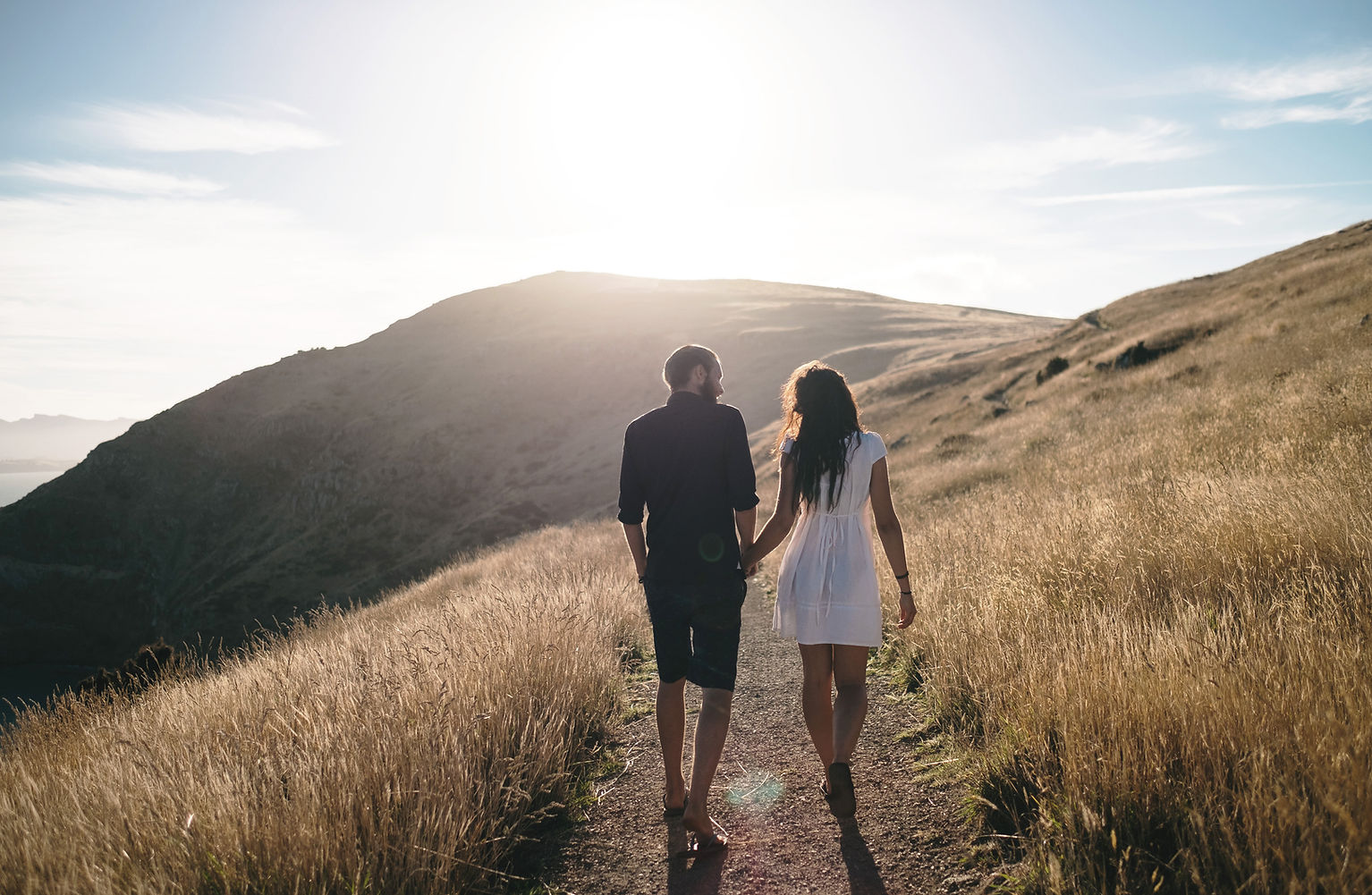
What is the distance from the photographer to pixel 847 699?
3.59 metres

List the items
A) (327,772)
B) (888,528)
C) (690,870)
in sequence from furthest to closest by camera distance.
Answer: (888,528) → (690,870) → (327,772)

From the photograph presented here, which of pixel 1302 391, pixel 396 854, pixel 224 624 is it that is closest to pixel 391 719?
pixel 396 854

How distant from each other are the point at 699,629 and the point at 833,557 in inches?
32.8

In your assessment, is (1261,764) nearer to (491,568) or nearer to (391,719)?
(391,719)

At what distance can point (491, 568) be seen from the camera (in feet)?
52.4

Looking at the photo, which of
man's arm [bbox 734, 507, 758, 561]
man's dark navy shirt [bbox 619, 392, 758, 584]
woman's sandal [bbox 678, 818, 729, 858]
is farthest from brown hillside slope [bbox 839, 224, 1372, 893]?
man's dark navy shirt [bbox 619, 392, 758, 584]

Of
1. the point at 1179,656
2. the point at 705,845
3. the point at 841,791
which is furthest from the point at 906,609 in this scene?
the point at 705,845

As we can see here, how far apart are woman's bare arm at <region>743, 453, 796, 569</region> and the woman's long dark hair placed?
3cm

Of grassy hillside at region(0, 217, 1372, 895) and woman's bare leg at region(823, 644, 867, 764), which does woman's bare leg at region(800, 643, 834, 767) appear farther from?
grassy hillside at region(0, 217, 1372, 895)

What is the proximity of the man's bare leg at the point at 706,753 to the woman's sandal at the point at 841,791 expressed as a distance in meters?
0.63

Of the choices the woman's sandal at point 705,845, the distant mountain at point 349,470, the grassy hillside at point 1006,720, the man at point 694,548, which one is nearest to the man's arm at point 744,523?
the man at point 694,548

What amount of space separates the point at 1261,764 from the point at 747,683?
4311 mm

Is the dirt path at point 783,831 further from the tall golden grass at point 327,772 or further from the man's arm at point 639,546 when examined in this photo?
the man's arm at point 639,546

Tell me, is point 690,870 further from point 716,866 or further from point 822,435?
point 822,435
